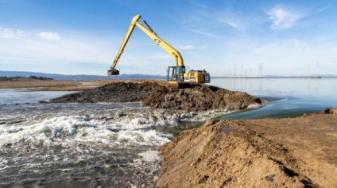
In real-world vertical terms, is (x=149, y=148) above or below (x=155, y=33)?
below

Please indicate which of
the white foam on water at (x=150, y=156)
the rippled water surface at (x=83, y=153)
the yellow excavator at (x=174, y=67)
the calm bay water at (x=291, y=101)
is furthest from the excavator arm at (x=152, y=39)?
the white foam on water at (x=150, y=156)

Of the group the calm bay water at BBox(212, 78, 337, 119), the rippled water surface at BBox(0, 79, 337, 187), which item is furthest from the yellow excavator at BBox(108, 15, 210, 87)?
the rippled water surface at BBox(0, 79, 337, 187)

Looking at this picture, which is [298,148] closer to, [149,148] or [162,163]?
[162,163]

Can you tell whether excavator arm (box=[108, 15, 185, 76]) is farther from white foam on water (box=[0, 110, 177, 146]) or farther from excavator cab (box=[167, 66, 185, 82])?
white foam on water (box=[0, 110, 177, 146])

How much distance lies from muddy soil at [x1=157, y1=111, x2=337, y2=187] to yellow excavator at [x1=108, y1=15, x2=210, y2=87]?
791 inches

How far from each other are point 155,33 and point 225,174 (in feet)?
93.7

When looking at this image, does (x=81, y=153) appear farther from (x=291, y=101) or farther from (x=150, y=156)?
(x=291, y=101)

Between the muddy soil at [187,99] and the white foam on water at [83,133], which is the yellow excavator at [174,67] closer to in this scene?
the muddy soil at [187,99]

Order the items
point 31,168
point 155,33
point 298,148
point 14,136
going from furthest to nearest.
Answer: point 155,33
point 14,136
point 31,168
point 298,148

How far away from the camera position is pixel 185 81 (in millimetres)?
30812

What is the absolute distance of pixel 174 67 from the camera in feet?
103

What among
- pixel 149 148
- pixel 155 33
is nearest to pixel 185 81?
pixel 155 33

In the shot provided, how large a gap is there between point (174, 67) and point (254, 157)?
25513 millimetres

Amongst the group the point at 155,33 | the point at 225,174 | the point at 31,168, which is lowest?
the point at 31,168
